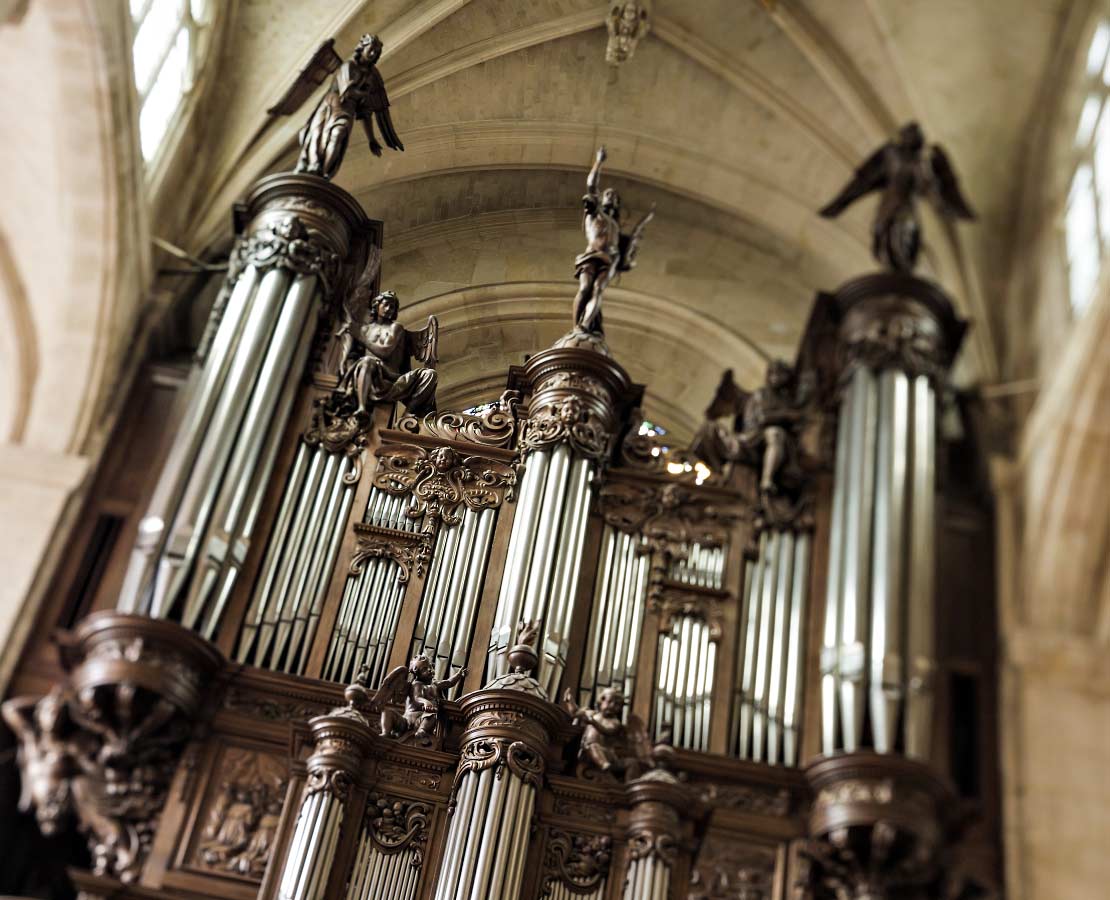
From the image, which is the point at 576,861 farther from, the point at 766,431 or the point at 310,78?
the point at 310,78

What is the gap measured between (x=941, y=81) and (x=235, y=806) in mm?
8370

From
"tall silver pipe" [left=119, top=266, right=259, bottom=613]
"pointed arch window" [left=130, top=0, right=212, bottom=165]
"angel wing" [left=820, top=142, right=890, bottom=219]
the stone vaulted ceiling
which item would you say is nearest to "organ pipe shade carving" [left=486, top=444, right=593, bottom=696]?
"tall silver pipe" [left=119, top=266, right=259, bottom=613]

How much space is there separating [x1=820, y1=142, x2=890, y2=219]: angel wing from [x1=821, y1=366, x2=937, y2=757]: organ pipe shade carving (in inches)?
67.8

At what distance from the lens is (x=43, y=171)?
10.9 m

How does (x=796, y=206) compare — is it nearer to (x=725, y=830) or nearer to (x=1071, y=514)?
(x=1071, y=514)

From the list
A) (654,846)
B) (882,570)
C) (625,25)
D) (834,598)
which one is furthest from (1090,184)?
(654,846)

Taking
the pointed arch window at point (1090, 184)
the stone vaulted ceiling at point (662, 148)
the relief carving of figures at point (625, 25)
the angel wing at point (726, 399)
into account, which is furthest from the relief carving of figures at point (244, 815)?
the relief carving of figures at point (625, 25)

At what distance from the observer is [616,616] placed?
9.39m

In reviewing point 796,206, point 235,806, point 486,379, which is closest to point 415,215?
point 486,379

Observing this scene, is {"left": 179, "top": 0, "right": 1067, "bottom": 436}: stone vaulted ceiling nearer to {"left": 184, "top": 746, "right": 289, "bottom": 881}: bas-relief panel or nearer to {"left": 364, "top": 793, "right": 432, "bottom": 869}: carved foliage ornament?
{"left": 184, "top": 746, "right": 289, "bottom": 881}: bas-relief panel

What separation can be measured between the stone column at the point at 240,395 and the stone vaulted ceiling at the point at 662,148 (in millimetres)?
1443

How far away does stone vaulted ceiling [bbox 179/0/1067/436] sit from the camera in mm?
12484

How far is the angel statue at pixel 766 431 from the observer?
32.9 ft

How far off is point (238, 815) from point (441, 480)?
8.42ft
